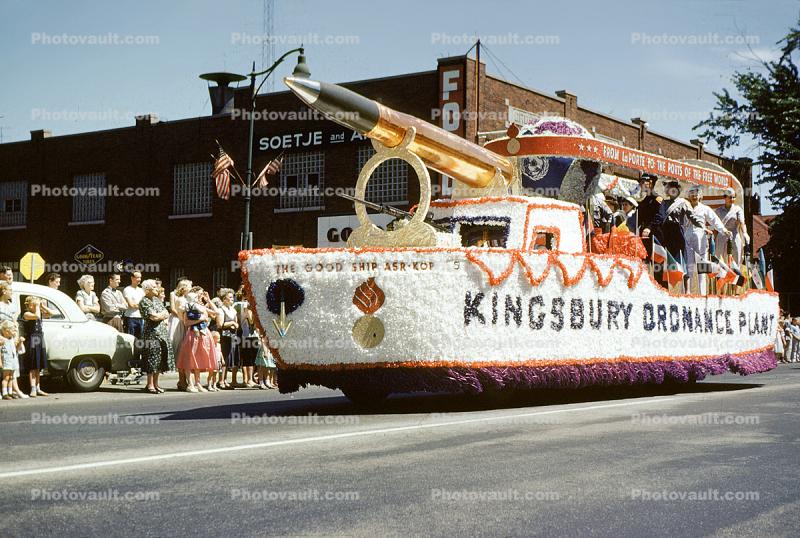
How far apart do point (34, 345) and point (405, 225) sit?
659 centimetres

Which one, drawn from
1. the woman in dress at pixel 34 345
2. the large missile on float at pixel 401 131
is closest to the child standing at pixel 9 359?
the woman in dress at pixel 34 345

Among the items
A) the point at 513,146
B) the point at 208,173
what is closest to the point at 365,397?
the point at 513,146

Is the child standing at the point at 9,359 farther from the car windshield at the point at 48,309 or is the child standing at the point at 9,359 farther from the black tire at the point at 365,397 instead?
the black tire at the point at 365,397

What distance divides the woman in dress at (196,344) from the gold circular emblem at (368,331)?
5.86m

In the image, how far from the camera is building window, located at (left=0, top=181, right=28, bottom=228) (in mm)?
40938

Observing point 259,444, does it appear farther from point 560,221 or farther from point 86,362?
point 86,362

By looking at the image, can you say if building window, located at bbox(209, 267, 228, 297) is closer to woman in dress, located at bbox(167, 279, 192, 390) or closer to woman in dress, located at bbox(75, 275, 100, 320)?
woman in dress, located at bbox(75, 275, 100, 320)

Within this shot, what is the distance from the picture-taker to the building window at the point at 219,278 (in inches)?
1396

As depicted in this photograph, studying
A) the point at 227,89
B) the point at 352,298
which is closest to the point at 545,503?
the point at 352,298

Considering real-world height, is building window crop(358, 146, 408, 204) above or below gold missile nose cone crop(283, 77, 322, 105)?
above

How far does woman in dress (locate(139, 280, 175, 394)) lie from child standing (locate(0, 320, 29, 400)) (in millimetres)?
2042

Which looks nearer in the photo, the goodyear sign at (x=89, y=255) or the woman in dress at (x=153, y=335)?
the woman in dress at (x=153, y=335)

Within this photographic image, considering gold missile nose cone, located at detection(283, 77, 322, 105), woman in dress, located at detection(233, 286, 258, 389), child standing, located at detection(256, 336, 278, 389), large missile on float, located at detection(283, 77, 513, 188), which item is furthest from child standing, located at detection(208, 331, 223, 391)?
gold missile nose cone, located at detection(283, 77, 322, 105)

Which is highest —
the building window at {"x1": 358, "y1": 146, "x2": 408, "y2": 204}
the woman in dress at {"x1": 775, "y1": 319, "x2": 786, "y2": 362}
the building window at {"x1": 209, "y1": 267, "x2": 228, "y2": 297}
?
the building window at {"x1": 358, "y1": 146, "x2": 408, "y2": 204}
